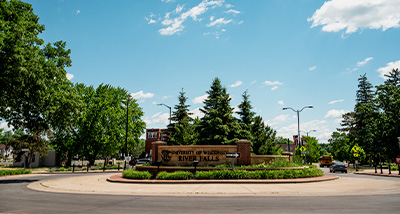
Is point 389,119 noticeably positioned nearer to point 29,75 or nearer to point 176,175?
point 176,175

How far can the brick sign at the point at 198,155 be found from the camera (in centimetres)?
2092

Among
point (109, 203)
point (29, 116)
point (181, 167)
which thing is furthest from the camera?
point (29, 116)

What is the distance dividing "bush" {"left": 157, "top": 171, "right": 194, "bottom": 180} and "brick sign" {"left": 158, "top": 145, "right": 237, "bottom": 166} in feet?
8.13

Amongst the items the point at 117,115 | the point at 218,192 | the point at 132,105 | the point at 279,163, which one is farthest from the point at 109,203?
the point at 132,105

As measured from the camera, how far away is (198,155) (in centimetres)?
2102

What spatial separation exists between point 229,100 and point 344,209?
2728 centimetres

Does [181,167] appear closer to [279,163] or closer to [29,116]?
[279,163]

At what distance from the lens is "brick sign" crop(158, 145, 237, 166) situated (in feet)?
68.6

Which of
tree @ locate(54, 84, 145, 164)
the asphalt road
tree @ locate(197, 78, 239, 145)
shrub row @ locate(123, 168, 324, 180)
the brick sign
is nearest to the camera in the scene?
the asphalt road

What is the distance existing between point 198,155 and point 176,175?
3216mm

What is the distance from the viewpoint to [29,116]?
76.3ft

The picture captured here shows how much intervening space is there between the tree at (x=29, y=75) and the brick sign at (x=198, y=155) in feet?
32.0

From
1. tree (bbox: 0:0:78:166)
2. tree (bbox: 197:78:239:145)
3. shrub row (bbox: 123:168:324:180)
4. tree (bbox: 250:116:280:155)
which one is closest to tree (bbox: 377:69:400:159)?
tree (bbox: 250:116:280:155)

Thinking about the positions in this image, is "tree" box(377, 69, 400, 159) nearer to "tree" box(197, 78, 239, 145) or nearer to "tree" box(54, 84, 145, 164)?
"tree" box(197, 78, 239, 145)
